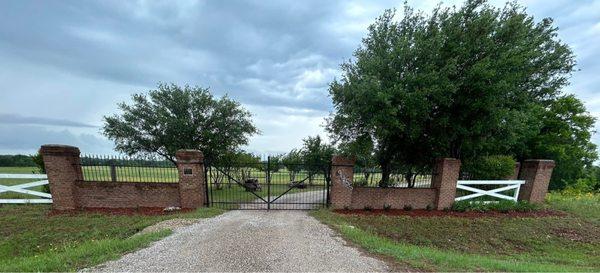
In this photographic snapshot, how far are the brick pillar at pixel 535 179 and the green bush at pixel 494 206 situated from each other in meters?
0.60

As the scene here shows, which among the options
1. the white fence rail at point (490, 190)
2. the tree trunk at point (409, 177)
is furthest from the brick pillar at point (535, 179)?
→ the tree trunk at point (409, 177)

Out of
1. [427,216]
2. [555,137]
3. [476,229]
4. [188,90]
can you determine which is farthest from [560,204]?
[188,90]

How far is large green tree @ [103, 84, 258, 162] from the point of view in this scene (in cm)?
1595

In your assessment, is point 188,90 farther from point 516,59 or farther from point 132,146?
point 516,59

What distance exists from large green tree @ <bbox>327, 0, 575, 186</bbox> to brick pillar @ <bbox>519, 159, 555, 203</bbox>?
1908 mm

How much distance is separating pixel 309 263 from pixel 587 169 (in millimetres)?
39734

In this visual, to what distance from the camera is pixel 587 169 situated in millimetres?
28453

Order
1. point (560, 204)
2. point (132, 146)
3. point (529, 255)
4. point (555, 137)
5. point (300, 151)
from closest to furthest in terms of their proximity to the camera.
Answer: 1. point (529, 255)
2. point (560, 204)
3. point (132, 146)
4. point (555, 137)
5. point (300, 151)

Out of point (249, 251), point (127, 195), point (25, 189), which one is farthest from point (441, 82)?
point (25, 189)

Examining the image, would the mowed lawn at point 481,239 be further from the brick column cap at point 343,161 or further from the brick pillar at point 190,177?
the brick pillar at point 190,177

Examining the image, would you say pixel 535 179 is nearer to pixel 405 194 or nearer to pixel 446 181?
pixel 446 181

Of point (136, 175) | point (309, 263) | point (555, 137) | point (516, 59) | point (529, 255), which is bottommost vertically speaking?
point (529, 255)

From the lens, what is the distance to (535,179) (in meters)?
11.3

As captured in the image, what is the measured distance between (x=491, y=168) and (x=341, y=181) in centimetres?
736
